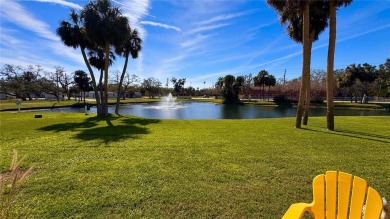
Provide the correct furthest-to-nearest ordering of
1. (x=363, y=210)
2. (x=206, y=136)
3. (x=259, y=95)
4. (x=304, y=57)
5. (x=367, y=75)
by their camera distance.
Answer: (x=259, y=95), (x=367, y=75), (x=304, y=57), (x=206, y=136), (x=363, y=210)

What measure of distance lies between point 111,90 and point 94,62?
2550 inches

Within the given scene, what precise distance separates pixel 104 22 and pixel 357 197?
16.2m

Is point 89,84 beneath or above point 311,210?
above

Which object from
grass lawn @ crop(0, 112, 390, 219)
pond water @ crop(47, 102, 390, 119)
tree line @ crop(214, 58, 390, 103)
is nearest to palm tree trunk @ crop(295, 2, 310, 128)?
grass lawn @ crop(0, 112, 390, 219)

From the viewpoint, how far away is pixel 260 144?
6.54 metres

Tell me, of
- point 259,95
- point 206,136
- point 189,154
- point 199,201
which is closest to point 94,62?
point 206,136

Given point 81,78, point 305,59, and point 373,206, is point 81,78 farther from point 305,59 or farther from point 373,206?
point 373,206

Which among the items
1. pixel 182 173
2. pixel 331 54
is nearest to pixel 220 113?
pixel 331 54

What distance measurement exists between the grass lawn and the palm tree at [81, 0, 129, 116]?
31.9 ft

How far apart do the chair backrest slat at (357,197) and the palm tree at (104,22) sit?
15.8 m

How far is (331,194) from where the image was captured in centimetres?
219

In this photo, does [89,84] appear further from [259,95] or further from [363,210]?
[363,210]

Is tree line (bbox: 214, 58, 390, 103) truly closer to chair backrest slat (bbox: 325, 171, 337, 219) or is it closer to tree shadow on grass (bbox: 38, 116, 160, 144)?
tree shadow on grass (bbox: 38, 116, 160, 144)

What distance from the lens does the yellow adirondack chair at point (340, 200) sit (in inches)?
78.5
